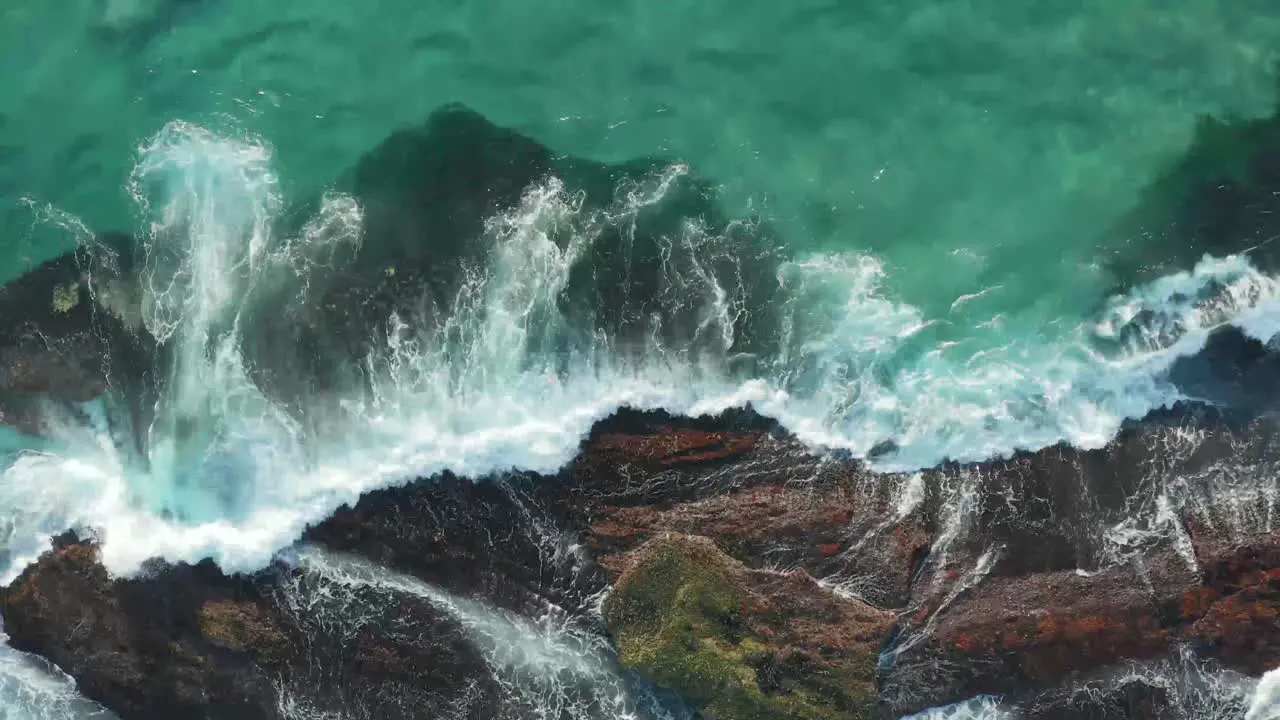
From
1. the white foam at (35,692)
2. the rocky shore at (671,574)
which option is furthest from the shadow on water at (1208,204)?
the white foam at (35,692)

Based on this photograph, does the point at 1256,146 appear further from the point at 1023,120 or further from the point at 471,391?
the point at 471,391

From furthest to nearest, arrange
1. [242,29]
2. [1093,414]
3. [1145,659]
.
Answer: [242,29], [1093,414], [1145,659]

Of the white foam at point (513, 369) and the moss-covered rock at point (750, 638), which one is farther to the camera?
the white foam at point (513, 369)

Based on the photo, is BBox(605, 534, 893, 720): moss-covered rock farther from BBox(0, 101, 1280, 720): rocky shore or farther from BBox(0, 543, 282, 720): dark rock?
BBox(0, 543, 282, 720): dark rock

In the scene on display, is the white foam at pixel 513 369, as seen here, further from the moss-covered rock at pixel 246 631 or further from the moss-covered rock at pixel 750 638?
the moss-covered rock at pixel 750 638

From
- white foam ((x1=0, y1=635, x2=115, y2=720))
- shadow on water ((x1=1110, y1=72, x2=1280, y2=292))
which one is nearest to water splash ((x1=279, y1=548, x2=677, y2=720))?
white foam ((x1=0, y1=635, x2=115, y2=720))

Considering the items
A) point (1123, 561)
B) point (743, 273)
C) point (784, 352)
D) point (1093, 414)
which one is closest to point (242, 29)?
point (743, 273)

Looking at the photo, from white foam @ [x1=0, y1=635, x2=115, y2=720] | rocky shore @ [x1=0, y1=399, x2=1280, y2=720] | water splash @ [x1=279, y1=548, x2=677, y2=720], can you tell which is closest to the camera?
rocky shore @ [x1=0, y1=399, x2=1280, y2=720]
